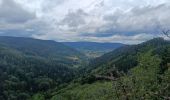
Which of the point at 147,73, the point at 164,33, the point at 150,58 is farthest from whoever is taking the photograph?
the point at 150,58

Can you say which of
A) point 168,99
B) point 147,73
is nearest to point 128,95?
point 168,99

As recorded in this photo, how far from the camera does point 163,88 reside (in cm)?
934

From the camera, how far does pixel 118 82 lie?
9.80m

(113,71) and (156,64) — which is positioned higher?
(113,71)

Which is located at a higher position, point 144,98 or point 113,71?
point 113,71

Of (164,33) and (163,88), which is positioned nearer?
(163,88)

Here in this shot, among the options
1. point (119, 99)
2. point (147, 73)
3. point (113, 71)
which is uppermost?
point (113, 71)

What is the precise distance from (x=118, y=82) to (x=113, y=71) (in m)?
0.33


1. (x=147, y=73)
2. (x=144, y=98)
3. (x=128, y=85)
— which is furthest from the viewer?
(x=147, y=73)

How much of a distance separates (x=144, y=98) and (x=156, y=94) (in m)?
0.51

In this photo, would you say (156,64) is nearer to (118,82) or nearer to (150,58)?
(150,58)

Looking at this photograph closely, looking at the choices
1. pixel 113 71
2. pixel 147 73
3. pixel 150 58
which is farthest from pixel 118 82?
pixel 150 58

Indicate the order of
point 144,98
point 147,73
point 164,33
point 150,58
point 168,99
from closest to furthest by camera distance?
point 168,99, point 144,98, point 164,33, point 147,73, point 150,58

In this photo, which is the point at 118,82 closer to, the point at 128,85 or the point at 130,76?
the point at 128,85
